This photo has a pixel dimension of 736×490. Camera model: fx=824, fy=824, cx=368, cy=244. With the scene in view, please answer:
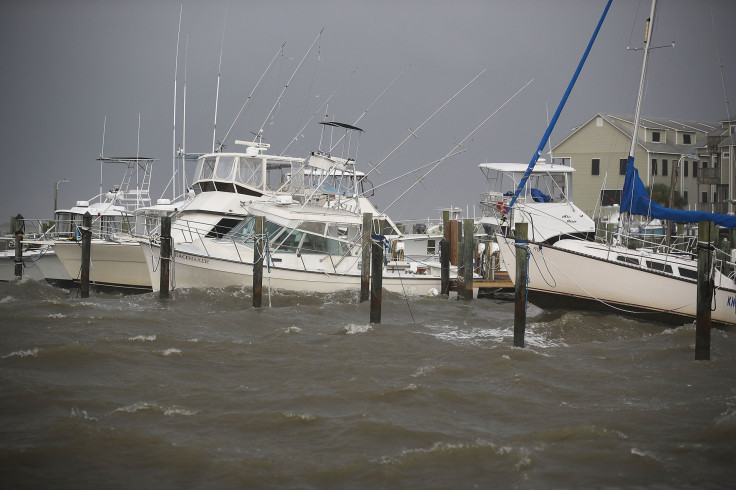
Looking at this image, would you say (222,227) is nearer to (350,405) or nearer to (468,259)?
(468,259)

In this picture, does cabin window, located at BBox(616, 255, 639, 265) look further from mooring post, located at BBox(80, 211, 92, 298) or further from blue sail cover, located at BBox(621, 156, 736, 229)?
mooring post, located at BBox(80, 211, 92, 298)

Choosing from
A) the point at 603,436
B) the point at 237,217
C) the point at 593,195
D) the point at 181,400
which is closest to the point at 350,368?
the point at 181,400

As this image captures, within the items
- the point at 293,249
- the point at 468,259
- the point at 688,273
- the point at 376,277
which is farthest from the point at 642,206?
the point at 293,249

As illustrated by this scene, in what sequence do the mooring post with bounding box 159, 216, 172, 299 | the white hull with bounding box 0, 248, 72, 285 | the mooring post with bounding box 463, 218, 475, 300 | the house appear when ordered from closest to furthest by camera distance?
the mooring post with bounding box 159, 216, 172, 299 → the mooring post with bounding box 463, 218, 475, 300 → the white hull with bounding box 0, 248, 72, 285 → the house

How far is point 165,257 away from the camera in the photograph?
20.8 metres

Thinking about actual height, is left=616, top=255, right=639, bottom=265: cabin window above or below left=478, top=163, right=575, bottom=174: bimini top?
below

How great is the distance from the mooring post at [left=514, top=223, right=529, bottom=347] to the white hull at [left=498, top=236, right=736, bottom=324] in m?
4.21

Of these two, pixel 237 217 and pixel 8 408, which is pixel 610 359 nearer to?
pixel 8 408

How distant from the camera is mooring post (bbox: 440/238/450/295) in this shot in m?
24.9

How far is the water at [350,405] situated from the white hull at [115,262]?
5614 millimetres

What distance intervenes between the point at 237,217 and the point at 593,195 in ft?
114

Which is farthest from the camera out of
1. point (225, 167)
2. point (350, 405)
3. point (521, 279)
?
point (225, 167)

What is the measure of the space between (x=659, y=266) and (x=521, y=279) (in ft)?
18.8

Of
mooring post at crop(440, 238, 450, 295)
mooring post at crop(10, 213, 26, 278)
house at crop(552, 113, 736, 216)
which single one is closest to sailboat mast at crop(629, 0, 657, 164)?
mooring post at crop(440, 238, 450, 295)
